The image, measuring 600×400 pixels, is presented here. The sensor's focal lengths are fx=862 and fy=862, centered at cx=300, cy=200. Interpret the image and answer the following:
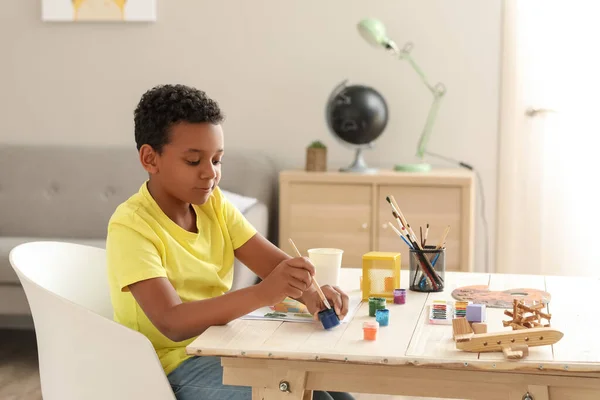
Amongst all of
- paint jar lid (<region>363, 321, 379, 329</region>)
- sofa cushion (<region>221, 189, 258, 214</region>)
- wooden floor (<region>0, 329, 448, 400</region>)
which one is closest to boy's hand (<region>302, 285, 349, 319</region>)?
paint jar lid (<region>363, 321, 379, 329</region>)

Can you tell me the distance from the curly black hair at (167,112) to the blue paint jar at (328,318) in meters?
0.43

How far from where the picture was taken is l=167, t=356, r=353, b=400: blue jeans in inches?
55.9

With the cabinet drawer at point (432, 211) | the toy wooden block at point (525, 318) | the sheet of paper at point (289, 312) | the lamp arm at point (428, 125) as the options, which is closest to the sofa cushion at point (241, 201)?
the cabinet drawer at point (432, 211)

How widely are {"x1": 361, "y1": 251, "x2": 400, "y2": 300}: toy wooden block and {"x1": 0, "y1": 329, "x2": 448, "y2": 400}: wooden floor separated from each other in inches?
48.8

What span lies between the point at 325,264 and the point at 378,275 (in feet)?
0.38

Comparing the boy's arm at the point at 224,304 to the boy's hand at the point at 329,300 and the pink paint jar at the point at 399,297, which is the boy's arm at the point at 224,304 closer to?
the boy's hand at the point at 329,300

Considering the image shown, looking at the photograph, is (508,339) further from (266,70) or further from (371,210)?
(266,70)

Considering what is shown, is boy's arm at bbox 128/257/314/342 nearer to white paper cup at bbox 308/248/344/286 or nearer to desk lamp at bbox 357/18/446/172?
white paper cup at bbox 308/248/344/286

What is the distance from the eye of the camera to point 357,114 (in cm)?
336

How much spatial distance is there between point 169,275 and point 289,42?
2.31 m

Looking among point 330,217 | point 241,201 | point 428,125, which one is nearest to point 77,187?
point 241,201

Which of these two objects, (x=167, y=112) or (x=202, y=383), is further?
(x=167, y=112)

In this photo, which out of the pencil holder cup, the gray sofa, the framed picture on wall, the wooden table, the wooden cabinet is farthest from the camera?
the framed picture on wall

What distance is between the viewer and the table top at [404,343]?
117 centimetres
